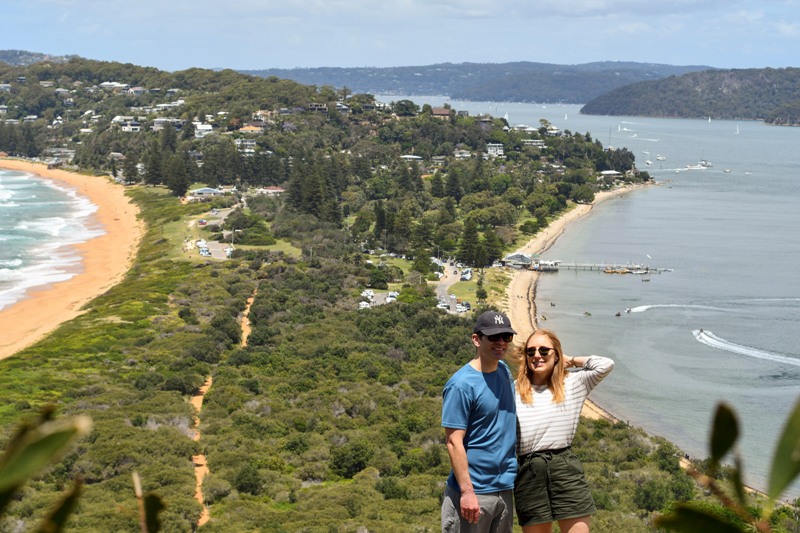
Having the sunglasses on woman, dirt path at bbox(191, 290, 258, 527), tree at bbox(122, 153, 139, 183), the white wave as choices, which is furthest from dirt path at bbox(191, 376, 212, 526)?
tree at bbox(122, 153, 139, 183)

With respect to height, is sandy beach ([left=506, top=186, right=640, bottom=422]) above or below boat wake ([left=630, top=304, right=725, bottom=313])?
below

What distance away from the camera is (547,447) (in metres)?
4.54

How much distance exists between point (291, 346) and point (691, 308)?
70.4 feet

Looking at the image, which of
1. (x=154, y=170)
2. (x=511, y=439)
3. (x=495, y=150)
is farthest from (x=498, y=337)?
(x=495, y=150)

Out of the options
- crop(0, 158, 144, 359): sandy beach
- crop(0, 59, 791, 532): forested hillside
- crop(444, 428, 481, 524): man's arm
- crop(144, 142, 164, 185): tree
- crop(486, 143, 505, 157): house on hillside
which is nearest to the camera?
crop(444, 428, 481, 524): man's arm

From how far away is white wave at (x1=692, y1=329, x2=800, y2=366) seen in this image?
34.8m

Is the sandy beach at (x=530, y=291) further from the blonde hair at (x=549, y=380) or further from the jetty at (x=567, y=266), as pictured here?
the blonde hair at (x=549, y=380)

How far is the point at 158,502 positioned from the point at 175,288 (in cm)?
3978

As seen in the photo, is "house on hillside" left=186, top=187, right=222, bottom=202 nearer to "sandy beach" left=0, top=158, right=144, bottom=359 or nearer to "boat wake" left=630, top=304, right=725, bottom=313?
"sandy beach" left=0, top=158, right=144, bottom=359

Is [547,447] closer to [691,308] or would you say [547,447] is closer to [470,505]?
[470,505]

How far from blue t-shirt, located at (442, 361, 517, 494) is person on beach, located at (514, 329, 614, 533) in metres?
0.08

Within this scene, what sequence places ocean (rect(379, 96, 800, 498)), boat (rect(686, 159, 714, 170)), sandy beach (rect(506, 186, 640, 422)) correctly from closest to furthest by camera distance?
ocean (rect(379, 96, 800, 498)) → sandy beach (rect(506, 186, 640, 422)) → boat (rect(686, 159, 714, 170))

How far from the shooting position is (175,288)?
39812 mm

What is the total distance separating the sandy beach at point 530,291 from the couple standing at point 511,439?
24.2 metres
